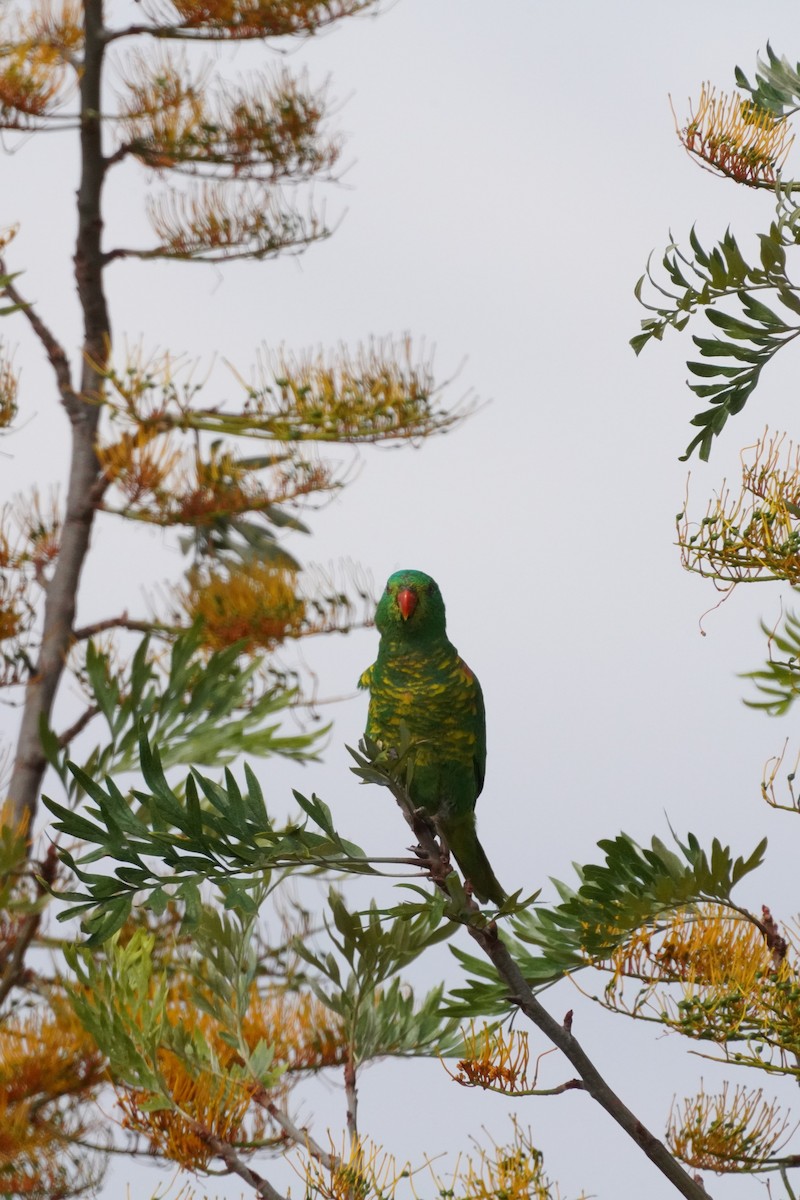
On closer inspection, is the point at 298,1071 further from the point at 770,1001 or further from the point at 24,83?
the point at 24,83

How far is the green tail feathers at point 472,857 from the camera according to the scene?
2.63 m

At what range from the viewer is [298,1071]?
412 centimetres

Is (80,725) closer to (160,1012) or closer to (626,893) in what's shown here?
(160,1012)

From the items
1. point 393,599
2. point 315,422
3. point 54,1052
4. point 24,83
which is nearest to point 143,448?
point 315,422

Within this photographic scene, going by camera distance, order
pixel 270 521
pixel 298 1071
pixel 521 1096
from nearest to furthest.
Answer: pixel 521 1096 → pixel 298 1071 → pixel 270 521

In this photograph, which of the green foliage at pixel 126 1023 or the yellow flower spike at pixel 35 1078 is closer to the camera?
the green foliage at pixel 126 1023

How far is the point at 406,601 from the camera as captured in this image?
7.77ft

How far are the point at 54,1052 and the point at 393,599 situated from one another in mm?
2567

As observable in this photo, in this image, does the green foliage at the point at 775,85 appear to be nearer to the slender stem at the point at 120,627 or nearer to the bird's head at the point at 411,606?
the bird's head at the point at 411,606

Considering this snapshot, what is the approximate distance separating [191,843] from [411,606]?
716 mm

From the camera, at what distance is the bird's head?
239 centimetres

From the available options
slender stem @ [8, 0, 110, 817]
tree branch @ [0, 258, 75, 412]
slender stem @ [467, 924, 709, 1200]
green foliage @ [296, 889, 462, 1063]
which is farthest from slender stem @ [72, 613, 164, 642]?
slender stem @ [467, 924, 709, 1200]

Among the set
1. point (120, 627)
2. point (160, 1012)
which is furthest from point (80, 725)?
point (160, 1012)

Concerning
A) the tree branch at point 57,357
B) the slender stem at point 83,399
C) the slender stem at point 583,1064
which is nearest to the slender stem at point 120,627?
the slender stem at point 83,399
